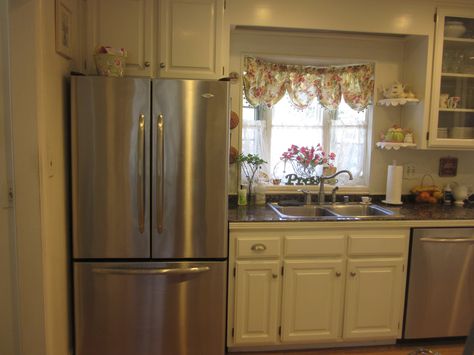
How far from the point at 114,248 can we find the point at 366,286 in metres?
1.60

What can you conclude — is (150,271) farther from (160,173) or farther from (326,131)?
(326,131)

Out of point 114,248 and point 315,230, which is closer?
point 114,248

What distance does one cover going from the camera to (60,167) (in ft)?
6.89

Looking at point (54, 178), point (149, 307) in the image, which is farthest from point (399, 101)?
point (54, 178)

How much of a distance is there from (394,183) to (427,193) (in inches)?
12.6

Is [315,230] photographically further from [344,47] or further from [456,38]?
[456,38]

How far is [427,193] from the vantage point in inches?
120

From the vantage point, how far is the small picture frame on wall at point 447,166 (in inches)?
125

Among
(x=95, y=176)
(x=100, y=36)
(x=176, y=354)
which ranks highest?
(x=100, y=36)

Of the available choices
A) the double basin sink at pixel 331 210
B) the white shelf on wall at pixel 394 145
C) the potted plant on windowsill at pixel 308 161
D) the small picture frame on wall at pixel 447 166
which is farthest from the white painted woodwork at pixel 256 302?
the small picture frame on wall at pixel 447 166

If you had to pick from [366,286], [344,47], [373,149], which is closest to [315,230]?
[366,286]

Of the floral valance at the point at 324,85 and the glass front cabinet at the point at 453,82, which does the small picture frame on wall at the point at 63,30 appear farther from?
the glass front cabinet at the point at 453,82

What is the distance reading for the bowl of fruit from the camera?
3.03 m

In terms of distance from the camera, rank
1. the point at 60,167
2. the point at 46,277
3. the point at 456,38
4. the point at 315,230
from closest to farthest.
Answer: the point at 46,277 → the point at 60,167 → the point at 315,230 → the point at 456,38
